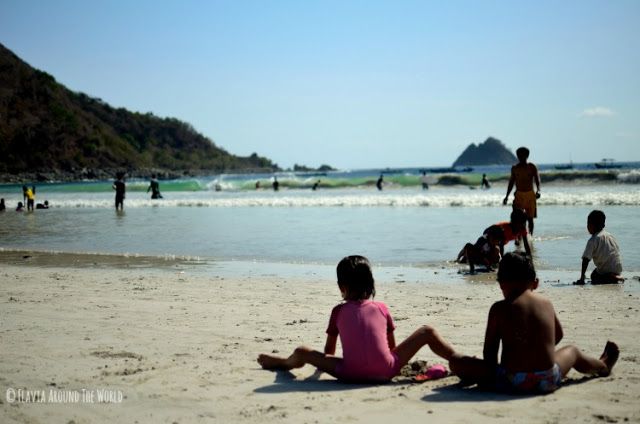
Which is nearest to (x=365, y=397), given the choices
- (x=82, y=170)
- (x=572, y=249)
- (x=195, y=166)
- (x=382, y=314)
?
(x=382, y=314)

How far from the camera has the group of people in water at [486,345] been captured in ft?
13.7

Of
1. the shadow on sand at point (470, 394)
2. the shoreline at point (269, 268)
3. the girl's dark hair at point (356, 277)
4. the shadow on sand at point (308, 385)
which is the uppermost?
the girl's dark hair at point (356, 277)

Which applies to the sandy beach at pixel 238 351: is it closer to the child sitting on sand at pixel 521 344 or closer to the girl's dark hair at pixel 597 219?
the child sitting on sand at pixel 521 344

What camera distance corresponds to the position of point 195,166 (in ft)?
520

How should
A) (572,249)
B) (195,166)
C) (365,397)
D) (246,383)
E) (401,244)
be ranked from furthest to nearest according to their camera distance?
(195,166) → (401,244) → (572,249) → (246,383) → (365,397)

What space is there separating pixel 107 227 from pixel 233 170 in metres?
147

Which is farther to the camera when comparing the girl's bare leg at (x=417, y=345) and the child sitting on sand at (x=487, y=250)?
the child sitting on sand at (x=487, y=250)

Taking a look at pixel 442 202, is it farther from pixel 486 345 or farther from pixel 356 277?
pixel 486 345

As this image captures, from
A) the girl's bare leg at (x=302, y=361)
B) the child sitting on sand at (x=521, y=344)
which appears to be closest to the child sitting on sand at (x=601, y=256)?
the child sitting on sand at (x=521, y=344)

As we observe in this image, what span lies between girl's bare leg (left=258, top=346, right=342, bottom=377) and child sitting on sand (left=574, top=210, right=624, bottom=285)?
206 inches

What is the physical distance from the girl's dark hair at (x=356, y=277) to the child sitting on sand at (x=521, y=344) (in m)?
0.84

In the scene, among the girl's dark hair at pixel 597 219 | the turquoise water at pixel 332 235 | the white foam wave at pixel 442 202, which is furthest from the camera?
the white foam wave at pixel 442 202

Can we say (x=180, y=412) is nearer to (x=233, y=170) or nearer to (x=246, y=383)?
(x=246, y=383)

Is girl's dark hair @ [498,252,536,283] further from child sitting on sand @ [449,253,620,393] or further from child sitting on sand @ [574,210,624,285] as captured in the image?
child sitting on sand @ [574,210,624,285]
